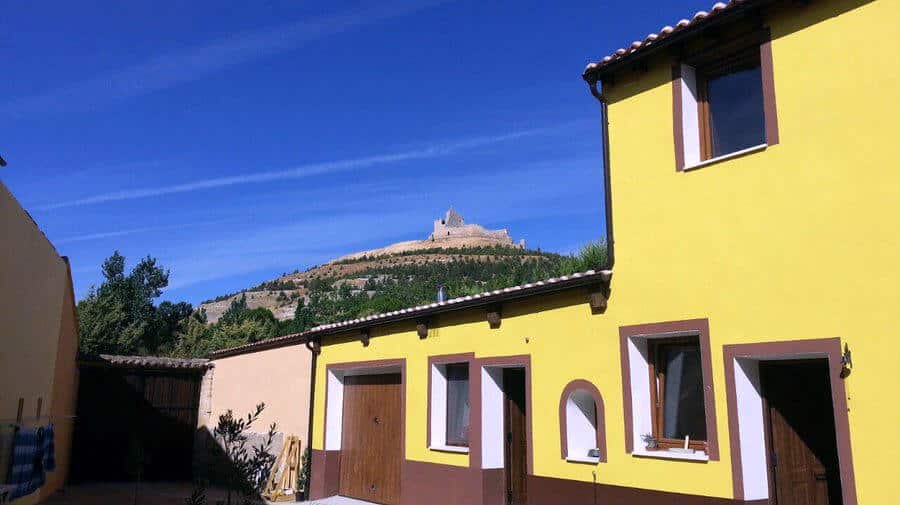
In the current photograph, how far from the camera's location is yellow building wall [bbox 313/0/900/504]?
620cm

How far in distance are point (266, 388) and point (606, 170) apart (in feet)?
39.5

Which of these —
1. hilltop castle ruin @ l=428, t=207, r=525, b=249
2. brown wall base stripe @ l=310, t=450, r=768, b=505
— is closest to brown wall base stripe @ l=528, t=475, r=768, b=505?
brown wall base stripe @ l=310, t=450, r=768, b=505

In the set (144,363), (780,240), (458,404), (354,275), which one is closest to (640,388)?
(780,240)

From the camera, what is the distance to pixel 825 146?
676 centimetres

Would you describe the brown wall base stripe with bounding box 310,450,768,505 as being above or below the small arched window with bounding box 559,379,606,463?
below

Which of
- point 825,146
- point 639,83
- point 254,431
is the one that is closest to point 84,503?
point 254,431

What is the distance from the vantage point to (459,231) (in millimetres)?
102688

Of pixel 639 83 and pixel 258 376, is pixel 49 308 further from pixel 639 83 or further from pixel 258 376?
pixel 639 83

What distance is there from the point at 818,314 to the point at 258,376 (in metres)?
14.7

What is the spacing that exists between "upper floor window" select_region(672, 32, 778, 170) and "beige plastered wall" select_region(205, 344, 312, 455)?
10.7m

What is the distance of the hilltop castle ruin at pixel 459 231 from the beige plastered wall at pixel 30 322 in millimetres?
78536

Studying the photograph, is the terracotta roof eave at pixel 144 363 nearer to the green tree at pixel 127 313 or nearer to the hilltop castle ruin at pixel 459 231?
the green tree at pixel 127 313

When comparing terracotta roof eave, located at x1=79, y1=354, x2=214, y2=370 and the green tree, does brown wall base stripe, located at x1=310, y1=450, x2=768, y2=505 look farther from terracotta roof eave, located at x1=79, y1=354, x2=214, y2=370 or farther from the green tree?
the green tree

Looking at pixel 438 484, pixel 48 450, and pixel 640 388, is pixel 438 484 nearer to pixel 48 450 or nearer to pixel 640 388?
pixel 640 388
